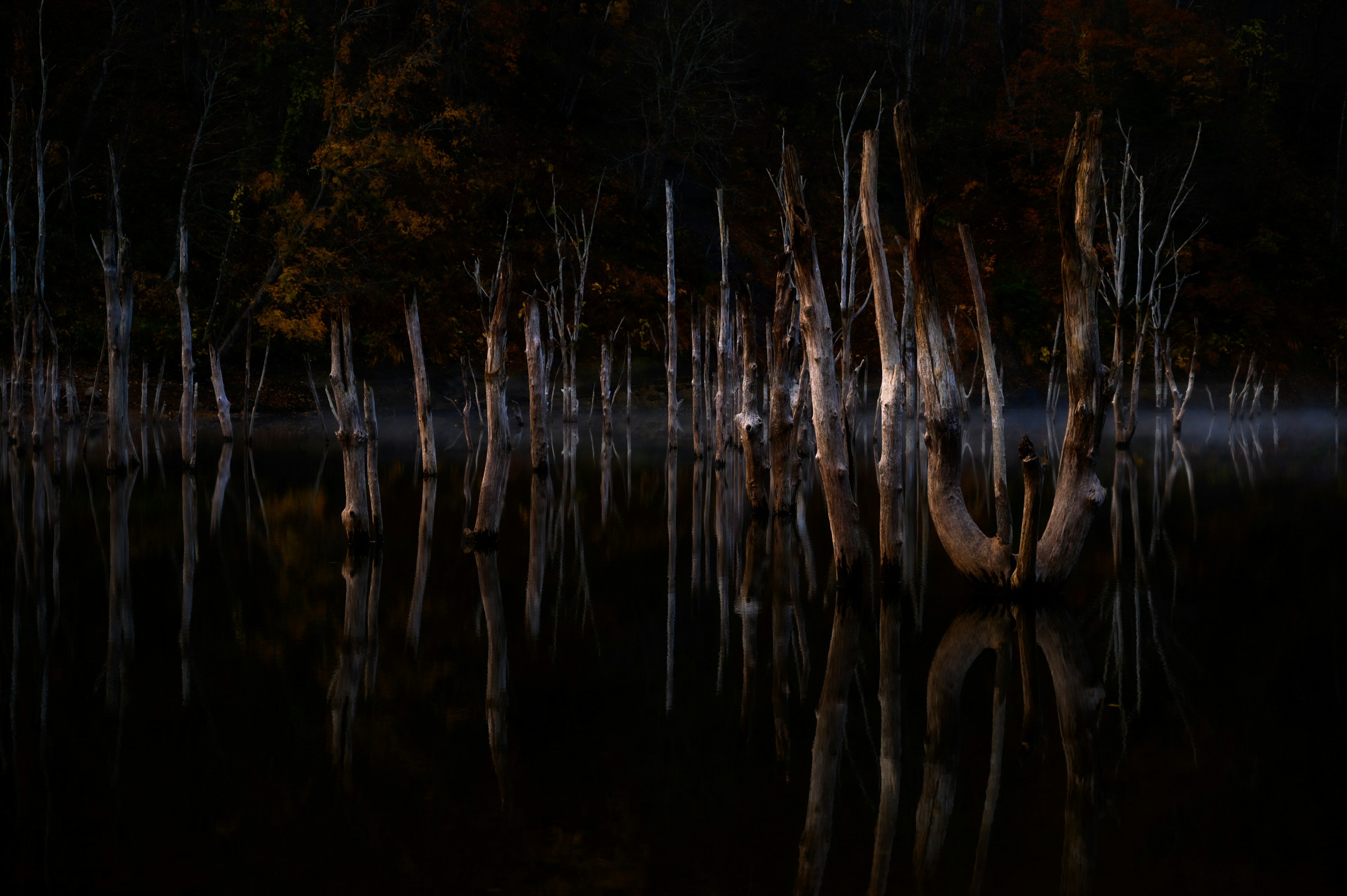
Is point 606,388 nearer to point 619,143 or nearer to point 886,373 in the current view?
point 619,143

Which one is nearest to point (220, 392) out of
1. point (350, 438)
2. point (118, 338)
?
point (118, 338)

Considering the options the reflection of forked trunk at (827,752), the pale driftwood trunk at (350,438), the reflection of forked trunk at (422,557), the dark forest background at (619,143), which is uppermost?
the dark forest background at (619,143)

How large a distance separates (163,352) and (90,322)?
2.05 meters

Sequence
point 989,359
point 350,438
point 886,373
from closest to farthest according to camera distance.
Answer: point 886,373 < point 350,438 < point 989,359

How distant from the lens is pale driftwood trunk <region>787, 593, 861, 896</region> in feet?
15.1

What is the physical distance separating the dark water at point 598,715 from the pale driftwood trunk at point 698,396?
342 inches

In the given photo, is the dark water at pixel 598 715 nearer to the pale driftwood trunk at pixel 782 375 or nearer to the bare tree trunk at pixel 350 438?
the bare tree trunk at pixel 350 438

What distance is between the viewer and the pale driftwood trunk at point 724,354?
18.3 metres

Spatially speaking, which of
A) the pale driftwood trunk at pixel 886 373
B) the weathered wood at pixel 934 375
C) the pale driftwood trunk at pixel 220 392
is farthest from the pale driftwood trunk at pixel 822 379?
the pale driftwood trunk at pixel 220 392

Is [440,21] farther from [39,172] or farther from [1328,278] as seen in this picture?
[1328,278]

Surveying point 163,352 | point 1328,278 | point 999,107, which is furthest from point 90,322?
point 1328,278

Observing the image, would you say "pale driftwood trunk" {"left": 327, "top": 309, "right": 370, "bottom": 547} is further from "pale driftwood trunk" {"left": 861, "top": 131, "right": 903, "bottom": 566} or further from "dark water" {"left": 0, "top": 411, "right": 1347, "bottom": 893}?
"pale driftwood trunk" {"left": 861, "top": 131, "right": 903, "bottom": 566}

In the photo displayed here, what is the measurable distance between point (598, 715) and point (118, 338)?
53.8ft

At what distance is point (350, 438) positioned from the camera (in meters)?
11.3
